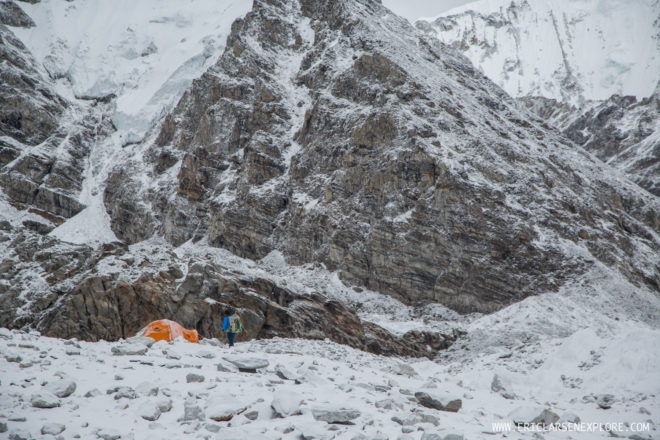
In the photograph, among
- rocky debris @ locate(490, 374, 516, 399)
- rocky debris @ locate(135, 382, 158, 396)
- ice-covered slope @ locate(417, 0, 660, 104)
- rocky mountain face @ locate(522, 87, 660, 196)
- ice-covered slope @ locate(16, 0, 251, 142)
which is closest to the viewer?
rocky debris @ locate(135, 382, 158, 396)

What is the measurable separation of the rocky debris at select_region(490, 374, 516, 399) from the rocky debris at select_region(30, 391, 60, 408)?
966 centimetres

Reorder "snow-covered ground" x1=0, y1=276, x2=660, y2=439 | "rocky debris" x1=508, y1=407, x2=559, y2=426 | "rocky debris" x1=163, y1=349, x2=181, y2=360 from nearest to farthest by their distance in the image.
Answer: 1. "snow-covered ground" x1=0, y1=276, x2=660, y2=439
2. "rocky debris" x1=508, y1=407, x2=559, y2=426
3. "rocky debris" x1=163, y1=349, x2=181, y2=360

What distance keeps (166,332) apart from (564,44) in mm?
136431

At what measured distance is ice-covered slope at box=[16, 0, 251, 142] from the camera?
7356 cm

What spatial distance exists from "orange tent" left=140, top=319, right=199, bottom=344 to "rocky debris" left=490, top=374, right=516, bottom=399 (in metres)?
9.62

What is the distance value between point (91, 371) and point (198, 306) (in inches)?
624

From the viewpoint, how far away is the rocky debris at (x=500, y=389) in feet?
35.6

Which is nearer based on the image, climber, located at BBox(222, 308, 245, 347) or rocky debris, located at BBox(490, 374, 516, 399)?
rocky debris, located at BBox(490, 374, 516, 399)

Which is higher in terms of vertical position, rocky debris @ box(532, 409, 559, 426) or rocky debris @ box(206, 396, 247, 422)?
rocky debris @ box(532, 409, 559, 426)

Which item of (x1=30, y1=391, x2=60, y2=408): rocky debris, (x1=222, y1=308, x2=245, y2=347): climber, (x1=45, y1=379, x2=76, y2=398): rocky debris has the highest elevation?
(x1=30, y1=391, x2=60, y2=408): rocky debris

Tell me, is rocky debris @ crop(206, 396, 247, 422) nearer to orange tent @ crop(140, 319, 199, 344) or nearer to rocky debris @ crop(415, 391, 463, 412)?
rocky debris @ crop(415, 391, 463, 412)

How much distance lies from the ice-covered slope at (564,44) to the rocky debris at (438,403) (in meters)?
119

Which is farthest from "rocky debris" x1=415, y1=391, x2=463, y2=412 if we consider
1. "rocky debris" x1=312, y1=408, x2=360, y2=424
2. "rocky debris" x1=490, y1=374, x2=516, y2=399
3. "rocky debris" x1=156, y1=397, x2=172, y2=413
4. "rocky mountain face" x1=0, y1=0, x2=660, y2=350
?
"rocky mountain face" x1=0, y1=0, x2=660, y2=350

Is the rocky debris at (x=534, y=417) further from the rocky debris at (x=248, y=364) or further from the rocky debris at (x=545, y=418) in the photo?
the rocky debris at (x=248, y=364)
